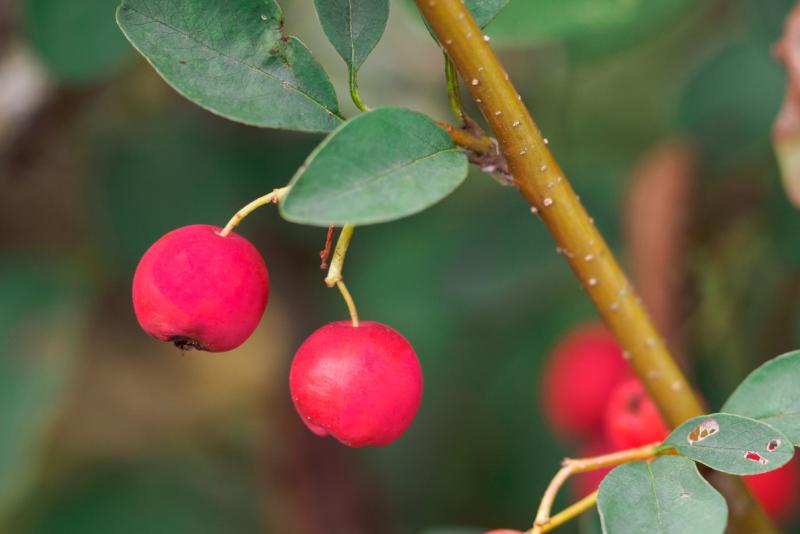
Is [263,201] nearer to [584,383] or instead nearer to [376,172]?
[376,172]

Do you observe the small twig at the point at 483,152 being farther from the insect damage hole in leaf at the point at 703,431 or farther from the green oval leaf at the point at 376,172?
the insect damage hole in leaf at the point at 703,431

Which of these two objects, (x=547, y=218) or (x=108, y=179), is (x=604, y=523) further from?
(x=108, y=179)

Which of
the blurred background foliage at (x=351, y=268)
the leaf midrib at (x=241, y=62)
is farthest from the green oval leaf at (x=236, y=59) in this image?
the blurred background foliage at (x=351, y=268)

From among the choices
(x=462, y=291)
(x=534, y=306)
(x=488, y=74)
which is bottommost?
(x=534, y=306)

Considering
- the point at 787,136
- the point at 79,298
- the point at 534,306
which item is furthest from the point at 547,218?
the point at 79,298

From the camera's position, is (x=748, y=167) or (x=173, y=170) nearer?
(x=748, y=167)

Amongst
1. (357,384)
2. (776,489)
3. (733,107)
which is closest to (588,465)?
(357,384)
